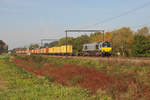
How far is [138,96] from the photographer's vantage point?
9.69 metres

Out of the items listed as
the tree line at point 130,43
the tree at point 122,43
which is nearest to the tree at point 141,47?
the tree line at point 130,43

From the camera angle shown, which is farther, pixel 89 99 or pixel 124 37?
pixel 124 37

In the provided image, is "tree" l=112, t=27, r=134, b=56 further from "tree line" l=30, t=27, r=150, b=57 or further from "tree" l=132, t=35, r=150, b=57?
"tree" l=132, t=35, r=150, b=57

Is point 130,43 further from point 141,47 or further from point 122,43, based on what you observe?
point 141,47

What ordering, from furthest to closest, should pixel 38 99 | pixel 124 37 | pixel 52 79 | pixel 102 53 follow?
pixel 124 37 < pixel 102 53 < pixel 52 79 < pixel 38 99

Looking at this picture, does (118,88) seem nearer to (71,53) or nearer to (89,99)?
(89,99)

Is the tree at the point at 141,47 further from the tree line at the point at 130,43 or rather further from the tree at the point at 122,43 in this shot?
the tree at the point at 122,43

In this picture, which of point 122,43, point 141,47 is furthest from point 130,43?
point 141,47

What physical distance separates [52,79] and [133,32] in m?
63.9

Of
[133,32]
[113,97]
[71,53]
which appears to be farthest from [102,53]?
[133,32]

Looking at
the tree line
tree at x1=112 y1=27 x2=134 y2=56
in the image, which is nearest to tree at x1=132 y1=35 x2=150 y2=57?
the tree line

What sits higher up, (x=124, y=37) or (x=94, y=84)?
(x=124, y=37)

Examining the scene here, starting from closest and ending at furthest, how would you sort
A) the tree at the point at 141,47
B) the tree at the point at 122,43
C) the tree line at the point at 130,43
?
1. the tree at the point at 141,47
2. the tree line at the point at 130,43
3. the tree at the point at 122,43

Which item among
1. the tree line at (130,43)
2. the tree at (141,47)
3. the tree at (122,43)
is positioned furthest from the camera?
the tree at (122,43)
